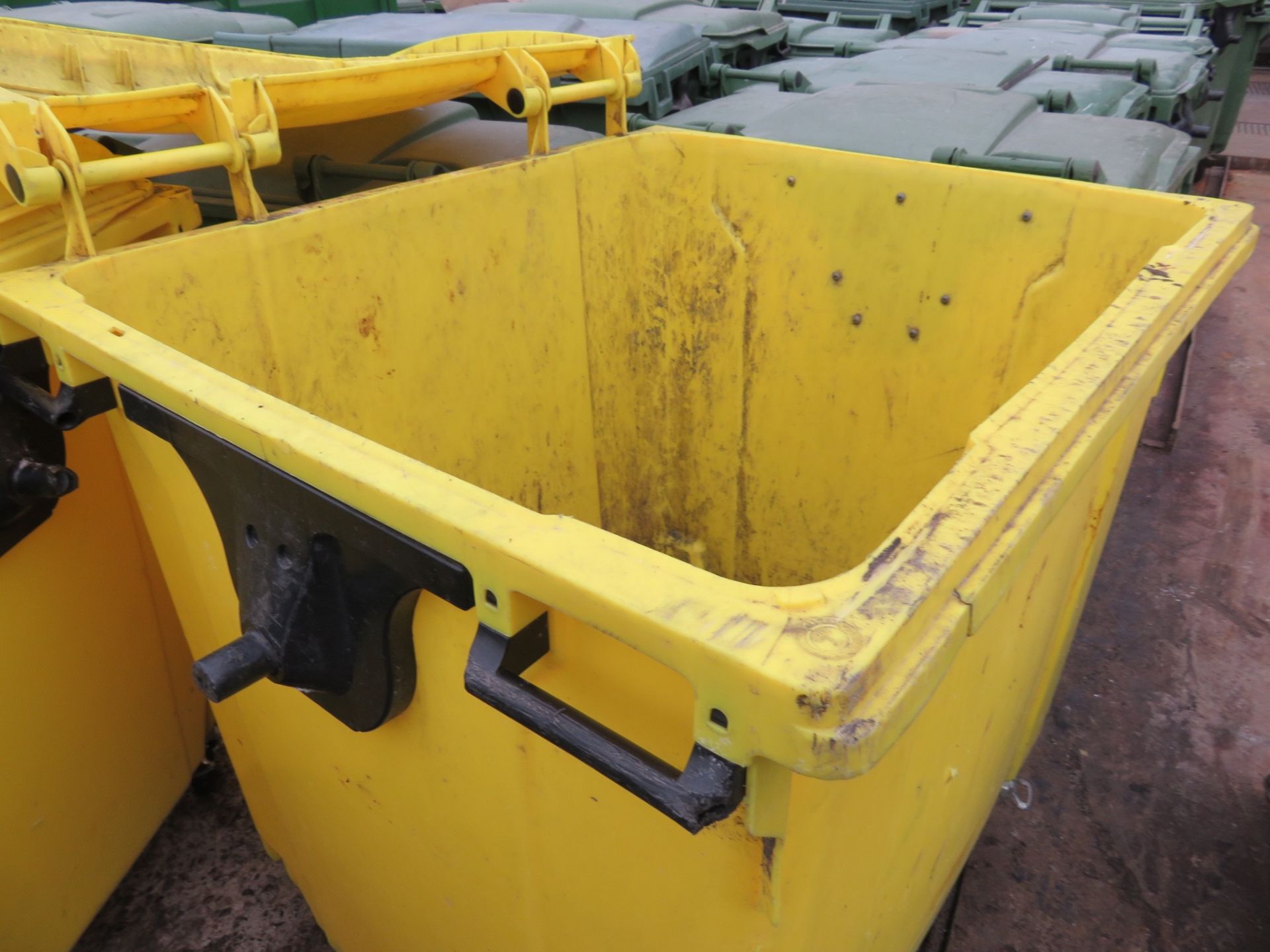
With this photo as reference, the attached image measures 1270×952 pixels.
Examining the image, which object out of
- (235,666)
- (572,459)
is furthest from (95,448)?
(572,459)

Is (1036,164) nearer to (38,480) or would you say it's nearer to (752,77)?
(752,77)

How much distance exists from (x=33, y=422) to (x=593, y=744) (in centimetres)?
90

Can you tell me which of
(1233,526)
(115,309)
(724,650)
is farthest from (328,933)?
(1233,526)

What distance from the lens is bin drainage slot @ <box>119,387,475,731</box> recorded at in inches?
29.9

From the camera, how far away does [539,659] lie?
719 millimetres

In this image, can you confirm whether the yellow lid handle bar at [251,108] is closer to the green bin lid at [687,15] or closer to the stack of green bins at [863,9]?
the green bin lid at [687,15]

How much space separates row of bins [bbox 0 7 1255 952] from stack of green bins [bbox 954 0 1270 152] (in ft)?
7.63

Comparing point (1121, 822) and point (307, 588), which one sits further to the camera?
point (1121, 822)

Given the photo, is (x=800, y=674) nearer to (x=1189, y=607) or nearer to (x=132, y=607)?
(x=132, y=607)

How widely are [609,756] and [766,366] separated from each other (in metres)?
1.47

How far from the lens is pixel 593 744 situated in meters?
0.63

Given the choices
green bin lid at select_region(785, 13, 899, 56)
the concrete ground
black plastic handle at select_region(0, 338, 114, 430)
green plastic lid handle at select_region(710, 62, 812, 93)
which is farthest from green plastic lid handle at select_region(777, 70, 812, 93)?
black plastic handle at select_region(0, 338, 114, 430)

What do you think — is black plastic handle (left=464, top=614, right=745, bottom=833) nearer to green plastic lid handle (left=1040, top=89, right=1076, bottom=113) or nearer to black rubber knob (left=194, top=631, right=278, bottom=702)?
black rubber knob (left=194, top=631, right=278, bottom=702)

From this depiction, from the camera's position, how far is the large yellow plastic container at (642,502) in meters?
0.61
